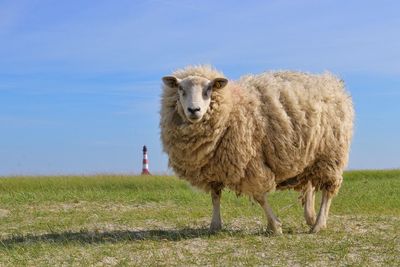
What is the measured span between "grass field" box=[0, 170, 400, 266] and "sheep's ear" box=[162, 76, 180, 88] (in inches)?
70.9

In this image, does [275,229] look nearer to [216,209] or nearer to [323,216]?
[216,209]

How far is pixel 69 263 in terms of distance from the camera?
8078mm

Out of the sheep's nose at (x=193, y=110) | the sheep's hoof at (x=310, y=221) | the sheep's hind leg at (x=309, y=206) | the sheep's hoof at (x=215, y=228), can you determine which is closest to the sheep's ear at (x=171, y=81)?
the sheep's nose at (x=193, y=110)

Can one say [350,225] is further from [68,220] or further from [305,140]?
[68,220]

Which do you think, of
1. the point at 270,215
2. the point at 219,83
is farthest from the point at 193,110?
the point at 270,215

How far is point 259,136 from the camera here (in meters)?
9.98

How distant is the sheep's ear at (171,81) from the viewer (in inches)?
390

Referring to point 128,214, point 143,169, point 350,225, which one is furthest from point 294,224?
point 143,169

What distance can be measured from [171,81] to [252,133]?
4.90 ft

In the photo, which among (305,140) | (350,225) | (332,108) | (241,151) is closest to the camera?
(241,151)

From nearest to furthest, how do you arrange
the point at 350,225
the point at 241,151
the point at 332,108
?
the point at 241,151 → the point at 332,108 → the point at 350,225

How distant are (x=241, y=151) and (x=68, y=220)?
5.23 meters

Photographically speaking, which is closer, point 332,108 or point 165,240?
point 165,240

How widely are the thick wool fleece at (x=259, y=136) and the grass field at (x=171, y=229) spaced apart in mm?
867
